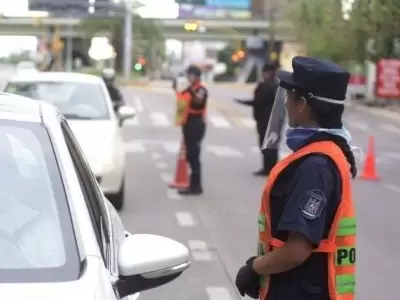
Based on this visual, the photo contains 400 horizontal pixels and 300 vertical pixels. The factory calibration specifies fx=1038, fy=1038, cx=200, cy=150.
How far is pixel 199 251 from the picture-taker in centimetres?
1002

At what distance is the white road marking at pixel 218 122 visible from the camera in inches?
1323

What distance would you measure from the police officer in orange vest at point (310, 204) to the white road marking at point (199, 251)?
5.61m

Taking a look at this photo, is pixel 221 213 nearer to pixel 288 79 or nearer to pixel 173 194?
pixel 173 194

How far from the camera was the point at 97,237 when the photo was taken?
378cm

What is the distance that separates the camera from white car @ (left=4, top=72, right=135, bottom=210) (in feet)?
38.3

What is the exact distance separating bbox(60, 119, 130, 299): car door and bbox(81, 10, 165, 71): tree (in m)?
87.5

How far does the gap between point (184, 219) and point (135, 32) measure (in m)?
86.5

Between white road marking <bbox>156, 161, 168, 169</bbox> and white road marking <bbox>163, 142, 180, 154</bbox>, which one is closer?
white road marking <bbox>156, 161, 168, 169</bbox>

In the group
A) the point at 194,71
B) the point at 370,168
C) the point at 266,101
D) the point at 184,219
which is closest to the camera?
the point at 184,219

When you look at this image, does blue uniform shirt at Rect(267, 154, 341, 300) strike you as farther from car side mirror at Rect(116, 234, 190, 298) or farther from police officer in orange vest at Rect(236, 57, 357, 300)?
car side mirror at Rect(116, 234, 190, 298)

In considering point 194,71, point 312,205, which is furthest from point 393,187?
point 312,205

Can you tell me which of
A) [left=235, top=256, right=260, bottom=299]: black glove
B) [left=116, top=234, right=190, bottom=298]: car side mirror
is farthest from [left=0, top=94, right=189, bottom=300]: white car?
[left=235, top=256, right=260, bottom=299]: black glove

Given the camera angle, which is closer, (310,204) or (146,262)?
(146,262)

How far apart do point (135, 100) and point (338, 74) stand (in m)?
45.0
